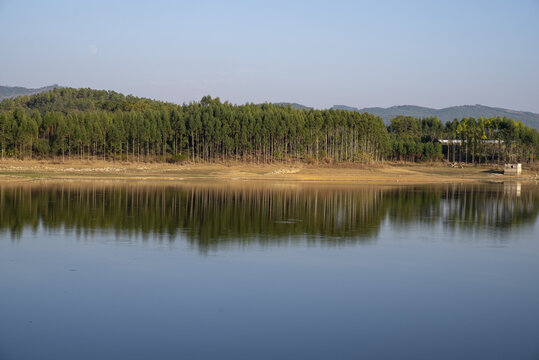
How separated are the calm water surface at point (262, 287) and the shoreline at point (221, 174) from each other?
3409cm

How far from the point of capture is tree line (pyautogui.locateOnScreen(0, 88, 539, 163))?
79375mm

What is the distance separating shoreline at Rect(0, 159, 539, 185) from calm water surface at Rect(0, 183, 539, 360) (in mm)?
34090

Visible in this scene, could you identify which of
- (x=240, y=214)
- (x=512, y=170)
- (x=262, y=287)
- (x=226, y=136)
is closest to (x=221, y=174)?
(x=226, y=136)

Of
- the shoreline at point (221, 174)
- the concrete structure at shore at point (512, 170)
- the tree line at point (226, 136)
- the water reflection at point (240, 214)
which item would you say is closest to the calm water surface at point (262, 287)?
the water reflection at point (240, 214)

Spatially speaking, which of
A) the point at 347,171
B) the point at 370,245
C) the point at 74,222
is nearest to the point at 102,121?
the point at 347,171

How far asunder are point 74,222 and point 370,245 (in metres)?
12.0

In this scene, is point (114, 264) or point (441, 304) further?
point (114, 264)

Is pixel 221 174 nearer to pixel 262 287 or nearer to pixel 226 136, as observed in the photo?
pixel 226 136

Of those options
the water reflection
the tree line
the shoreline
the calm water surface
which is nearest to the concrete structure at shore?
the shoreline

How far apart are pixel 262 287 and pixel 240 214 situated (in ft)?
43.6

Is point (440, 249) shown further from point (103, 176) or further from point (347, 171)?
point (347, 171)

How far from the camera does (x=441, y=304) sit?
1202 centimetres

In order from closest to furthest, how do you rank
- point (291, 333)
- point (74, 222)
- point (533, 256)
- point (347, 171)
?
point (291, 333) → point (533, 256) → point (74, 222) → point (347, 171)

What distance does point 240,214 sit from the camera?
85.7 feet
